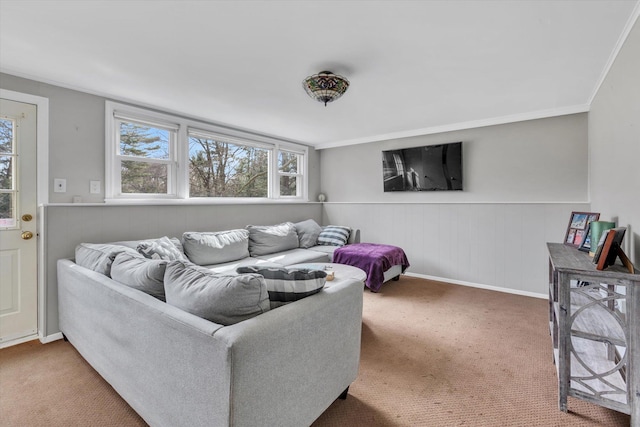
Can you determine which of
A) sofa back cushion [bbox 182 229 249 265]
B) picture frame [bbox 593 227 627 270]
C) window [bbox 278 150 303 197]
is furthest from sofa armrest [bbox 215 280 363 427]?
window [bbox 278 150 303 197]

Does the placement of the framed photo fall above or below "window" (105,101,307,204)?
below

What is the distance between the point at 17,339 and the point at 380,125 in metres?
4.26

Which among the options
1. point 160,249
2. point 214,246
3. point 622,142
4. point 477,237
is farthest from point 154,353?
point 477,237

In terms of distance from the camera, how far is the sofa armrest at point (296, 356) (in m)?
1.03

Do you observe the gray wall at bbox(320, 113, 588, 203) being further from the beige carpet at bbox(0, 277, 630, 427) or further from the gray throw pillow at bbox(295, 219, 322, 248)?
the beige carpet at bbox(0, 277, 630, 427)

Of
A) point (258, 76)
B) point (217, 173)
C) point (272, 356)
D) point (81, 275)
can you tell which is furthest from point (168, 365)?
point (217, 173)

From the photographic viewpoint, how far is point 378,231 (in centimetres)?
474

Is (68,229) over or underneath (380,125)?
underneath

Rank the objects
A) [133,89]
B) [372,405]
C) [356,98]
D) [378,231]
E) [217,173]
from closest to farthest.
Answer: [372,405], [133,89], [356,98], [217,173], [378,231]

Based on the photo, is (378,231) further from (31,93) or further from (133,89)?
(31,93)

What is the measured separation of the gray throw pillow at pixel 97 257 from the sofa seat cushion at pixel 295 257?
1.66 metres

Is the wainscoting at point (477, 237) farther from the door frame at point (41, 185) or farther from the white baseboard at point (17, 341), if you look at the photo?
the white baseboard at point (17, 341)

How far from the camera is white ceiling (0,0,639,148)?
1.64 meters

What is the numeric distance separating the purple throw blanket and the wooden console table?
1.90 meters
